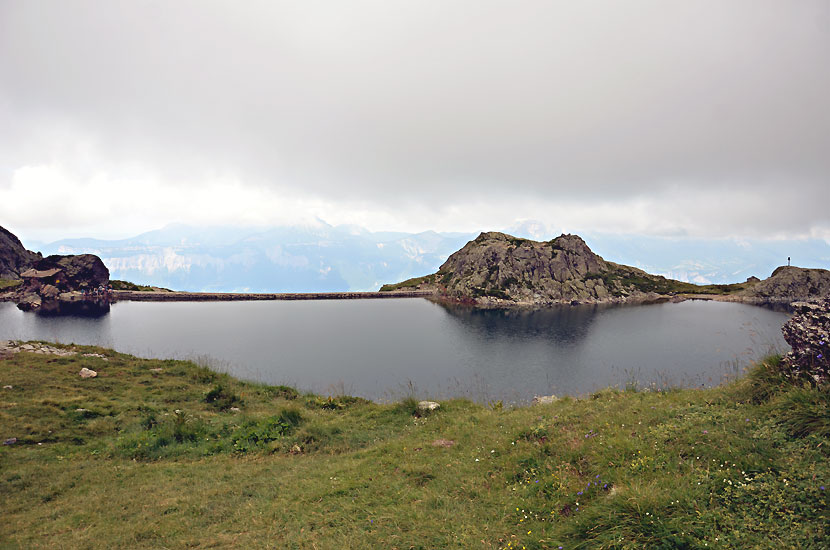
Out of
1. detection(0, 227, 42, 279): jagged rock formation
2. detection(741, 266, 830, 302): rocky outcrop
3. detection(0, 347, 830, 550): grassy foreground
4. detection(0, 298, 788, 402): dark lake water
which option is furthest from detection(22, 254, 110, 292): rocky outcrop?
detection(741, 266, 830, 302): rocky outcrop

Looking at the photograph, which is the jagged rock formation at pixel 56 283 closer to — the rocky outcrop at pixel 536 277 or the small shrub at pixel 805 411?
the rocky outcrop at pixel 536 277

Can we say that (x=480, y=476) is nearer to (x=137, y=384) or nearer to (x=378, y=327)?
(x=137, y=384)

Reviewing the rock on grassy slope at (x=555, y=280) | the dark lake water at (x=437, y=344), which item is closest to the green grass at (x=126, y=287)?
the dark lake water at (x=437, y=344)

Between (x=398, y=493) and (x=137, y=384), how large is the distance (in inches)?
1002

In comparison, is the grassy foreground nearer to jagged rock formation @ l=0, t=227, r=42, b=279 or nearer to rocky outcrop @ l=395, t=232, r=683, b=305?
rocky outcrop @ l=395, t=232, r=683, b=305

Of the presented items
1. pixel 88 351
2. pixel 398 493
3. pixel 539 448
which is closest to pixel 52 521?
pixel 398 493

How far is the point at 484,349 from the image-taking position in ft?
175

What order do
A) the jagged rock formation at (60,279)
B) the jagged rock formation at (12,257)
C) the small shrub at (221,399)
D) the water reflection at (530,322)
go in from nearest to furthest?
the small shrub at (221,399)
the water reflection at (530,322)
the jagged rock formation at (60,279)
the jagged rock formation at (12,257)

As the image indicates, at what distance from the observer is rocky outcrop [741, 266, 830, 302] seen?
132 metres

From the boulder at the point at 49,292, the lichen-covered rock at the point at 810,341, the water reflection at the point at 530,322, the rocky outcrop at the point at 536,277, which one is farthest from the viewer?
the rocky outcrop at the point at 536,277

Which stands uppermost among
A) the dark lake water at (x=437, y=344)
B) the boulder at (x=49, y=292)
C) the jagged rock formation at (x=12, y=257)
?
the jagged rock formation at (x=12, y=257)

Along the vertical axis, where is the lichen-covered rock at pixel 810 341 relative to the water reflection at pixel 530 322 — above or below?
above

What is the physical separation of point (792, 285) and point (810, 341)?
184704 mm

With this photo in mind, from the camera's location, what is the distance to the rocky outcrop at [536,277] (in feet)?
409
